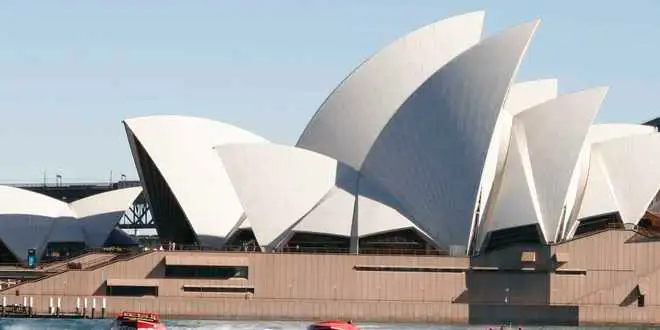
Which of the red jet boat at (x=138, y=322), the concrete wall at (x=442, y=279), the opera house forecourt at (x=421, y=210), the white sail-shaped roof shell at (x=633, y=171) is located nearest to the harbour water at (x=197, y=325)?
the opera house forecourt at (x=421, y=210)

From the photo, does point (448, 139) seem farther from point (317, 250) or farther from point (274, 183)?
A: point (274, 183)

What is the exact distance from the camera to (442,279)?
104250 millimetres

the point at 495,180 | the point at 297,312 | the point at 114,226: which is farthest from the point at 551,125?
the point at 114,226

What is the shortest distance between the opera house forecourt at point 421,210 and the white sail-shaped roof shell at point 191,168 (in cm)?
11

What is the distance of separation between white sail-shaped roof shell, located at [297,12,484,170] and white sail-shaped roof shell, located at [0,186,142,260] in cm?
2095

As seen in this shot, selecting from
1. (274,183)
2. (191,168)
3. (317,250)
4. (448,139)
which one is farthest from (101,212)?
(448,139)

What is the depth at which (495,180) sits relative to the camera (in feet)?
342

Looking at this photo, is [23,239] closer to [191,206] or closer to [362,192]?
[191,206]

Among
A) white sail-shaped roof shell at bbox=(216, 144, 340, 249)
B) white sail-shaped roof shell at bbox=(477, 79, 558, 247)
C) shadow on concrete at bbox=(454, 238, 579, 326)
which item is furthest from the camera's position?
white sail-shaped roof shell at bbox=(216, 144, 340, 249)

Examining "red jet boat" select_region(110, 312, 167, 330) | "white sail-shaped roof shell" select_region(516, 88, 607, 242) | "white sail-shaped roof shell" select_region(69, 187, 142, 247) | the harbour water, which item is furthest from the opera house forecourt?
"white sail-shaped roof shell" select_region(69, 187, 142, 247)

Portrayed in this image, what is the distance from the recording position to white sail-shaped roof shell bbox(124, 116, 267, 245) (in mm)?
106812

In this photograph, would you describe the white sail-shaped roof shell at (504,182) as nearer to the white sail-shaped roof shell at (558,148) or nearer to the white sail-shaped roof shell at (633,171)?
the white sail-shaped roof shell at (558,148)

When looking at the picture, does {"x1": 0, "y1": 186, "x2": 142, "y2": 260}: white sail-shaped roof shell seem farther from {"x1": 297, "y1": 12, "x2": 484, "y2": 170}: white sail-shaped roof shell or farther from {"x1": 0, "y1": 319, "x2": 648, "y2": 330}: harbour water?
{"x1": 0, "y1": 319, "x2": 648, "y2": 330}: harbour water

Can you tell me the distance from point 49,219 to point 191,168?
60.8ft
